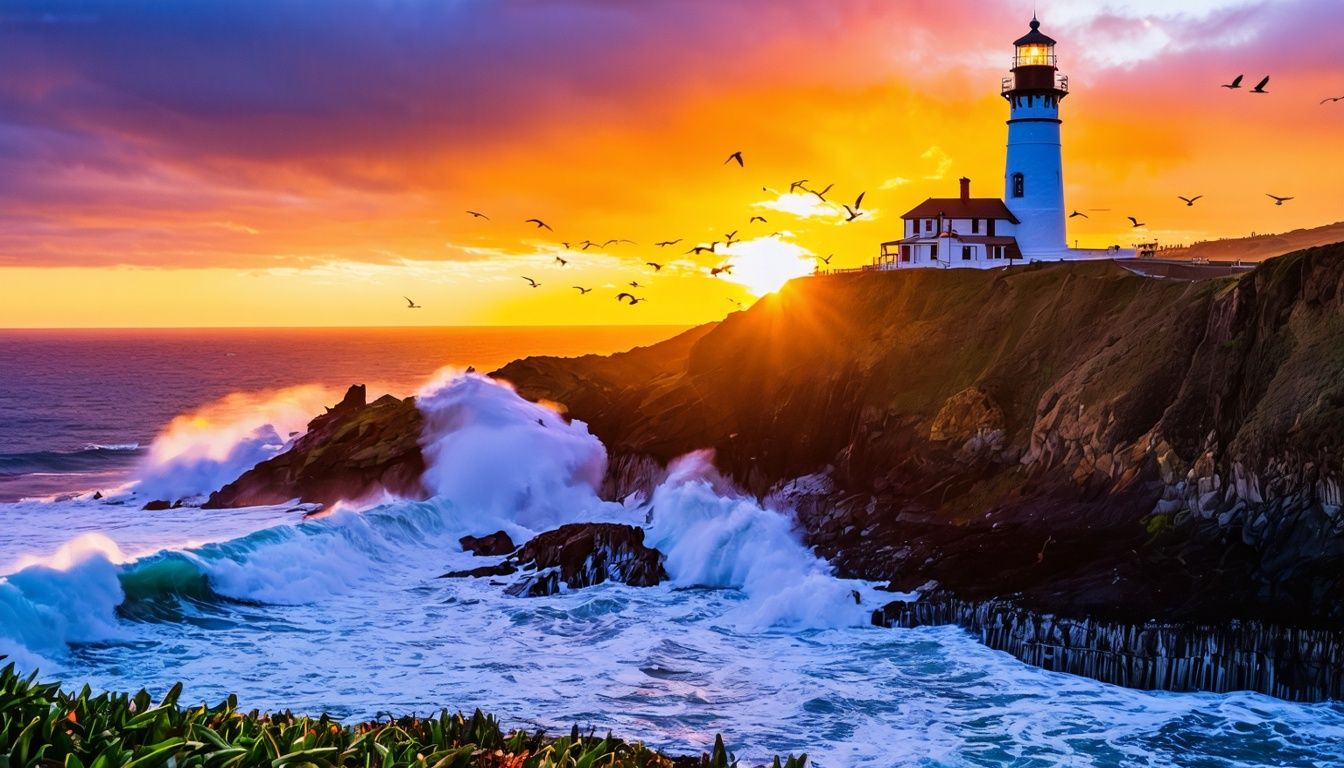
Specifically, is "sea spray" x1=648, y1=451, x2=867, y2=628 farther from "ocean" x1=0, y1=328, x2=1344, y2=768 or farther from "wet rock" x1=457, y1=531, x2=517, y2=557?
"wet rock" x1=457, y1=531, x2=517, y2=557

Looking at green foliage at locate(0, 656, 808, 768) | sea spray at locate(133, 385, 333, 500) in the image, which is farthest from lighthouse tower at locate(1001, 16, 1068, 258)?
green foliage at locate(0, 656, 808, 768)

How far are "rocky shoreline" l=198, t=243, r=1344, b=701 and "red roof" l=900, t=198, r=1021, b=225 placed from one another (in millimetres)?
6238

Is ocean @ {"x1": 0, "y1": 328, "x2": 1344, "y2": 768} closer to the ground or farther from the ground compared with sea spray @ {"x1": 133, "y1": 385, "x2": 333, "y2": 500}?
closer to the ground

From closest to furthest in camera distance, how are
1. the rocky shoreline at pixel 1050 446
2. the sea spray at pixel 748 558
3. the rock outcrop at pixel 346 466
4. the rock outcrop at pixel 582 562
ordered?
the rocky shoreline at pixel 1050 446
the sea spray at pixel 748 558
the rock outcrop at pixel 582 562
the rock outcrop at pixel 346 466

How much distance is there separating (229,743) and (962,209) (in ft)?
160

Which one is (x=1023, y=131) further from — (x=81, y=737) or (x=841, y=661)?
(x=81, y=737)

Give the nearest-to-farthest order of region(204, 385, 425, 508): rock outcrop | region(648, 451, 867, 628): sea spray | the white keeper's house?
region(648, 451, 867, 628): sea spray
region(204, 385, 425, 508): rock outcrop
the white keeper's house

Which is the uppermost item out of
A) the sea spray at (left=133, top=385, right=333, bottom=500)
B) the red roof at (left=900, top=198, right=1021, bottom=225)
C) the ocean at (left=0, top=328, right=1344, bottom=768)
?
the red roof at (left=900, top=198, right=1021, bottom=225)

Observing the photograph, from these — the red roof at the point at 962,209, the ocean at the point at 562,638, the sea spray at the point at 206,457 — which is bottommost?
the ocean at the point at 562,638

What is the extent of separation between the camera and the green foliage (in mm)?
8727

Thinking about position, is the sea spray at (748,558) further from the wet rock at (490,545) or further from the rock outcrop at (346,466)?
the rock outcrop at (346,466)

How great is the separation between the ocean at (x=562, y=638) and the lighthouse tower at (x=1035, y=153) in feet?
68.8

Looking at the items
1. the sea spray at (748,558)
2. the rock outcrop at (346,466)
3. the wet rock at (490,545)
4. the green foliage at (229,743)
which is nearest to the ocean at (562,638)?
the sea spray at (748,558)

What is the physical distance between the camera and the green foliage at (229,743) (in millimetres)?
8727
